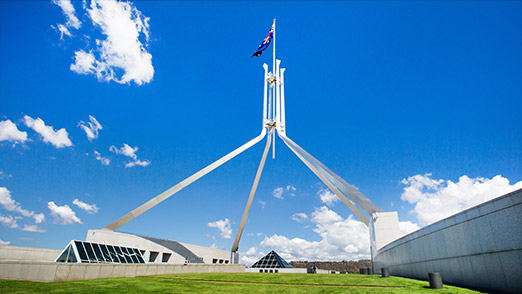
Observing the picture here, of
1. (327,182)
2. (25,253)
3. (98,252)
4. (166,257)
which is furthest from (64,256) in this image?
(327,182)

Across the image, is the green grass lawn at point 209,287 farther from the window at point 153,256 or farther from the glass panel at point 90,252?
the window at point 153,256

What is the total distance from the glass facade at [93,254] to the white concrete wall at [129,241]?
4.94 meters

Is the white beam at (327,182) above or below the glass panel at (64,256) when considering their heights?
above

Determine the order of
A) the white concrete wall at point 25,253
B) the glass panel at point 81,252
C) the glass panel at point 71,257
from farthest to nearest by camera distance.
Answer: the white concrete wall at point 25,253, the glass panel at point 81,252, the glass panel at point 71,257

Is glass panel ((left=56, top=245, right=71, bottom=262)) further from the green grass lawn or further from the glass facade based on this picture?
the green grass lawn

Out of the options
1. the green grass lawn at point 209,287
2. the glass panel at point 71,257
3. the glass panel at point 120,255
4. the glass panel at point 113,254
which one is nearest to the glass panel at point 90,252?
the glass panel at point 71,257

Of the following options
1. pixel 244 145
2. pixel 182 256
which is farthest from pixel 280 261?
pixel 244 145

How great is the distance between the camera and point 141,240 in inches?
1099

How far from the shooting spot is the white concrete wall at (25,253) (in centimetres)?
1923

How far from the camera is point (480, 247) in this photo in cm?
805

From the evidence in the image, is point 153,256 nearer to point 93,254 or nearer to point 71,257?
point 93,254

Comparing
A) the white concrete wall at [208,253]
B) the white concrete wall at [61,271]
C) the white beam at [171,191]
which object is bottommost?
the white concrete wall at [61,271]

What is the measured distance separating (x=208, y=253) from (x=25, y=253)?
2043 cm

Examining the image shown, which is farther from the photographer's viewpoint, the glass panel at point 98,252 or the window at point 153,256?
the window at point 153,256
